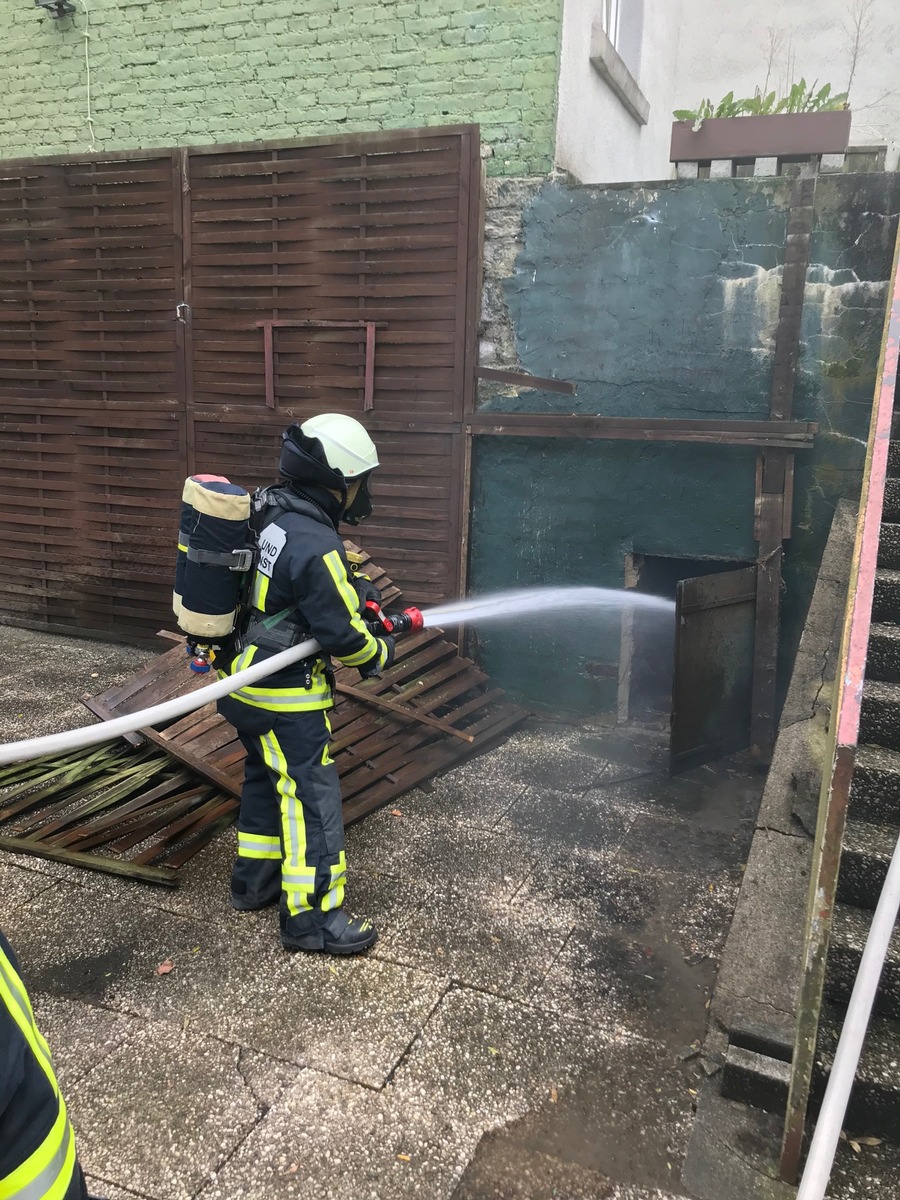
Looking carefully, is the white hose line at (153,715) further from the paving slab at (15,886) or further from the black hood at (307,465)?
the paving slab at (15,886)

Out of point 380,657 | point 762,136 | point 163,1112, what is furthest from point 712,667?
point 163,1112

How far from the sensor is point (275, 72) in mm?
6391

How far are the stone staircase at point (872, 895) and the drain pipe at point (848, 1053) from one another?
749 millimetres

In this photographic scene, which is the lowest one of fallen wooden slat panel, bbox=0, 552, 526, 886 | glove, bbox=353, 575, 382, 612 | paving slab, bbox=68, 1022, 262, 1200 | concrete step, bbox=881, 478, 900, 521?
paving slab, bbox=68, 1022, 262, 1200

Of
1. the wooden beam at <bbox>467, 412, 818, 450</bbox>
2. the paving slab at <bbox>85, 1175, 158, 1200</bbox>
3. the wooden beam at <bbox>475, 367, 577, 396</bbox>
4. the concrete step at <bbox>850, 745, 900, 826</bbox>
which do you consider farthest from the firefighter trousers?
the wooden beam at <bbox>475, 367, 577, 396</bbox>

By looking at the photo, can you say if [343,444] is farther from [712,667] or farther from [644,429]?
[712,667]

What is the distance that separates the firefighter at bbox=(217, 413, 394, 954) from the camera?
344 centimetres

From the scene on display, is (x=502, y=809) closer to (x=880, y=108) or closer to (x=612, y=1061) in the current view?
(x=612, y=1061)

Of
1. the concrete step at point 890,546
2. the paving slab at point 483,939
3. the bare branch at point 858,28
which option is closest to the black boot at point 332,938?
the paving slab at point 483,939

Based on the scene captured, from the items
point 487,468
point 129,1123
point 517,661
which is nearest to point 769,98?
point 487,468

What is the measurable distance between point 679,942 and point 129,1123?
7.41 feet

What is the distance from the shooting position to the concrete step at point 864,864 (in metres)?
2.80

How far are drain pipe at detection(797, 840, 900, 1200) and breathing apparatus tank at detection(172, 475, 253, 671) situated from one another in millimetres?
2508

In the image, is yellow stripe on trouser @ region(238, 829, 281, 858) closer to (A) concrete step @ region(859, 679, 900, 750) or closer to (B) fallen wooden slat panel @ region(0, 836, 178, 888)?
(B) fallen wooden slat panel @ region(0, 836, 178, 888)
